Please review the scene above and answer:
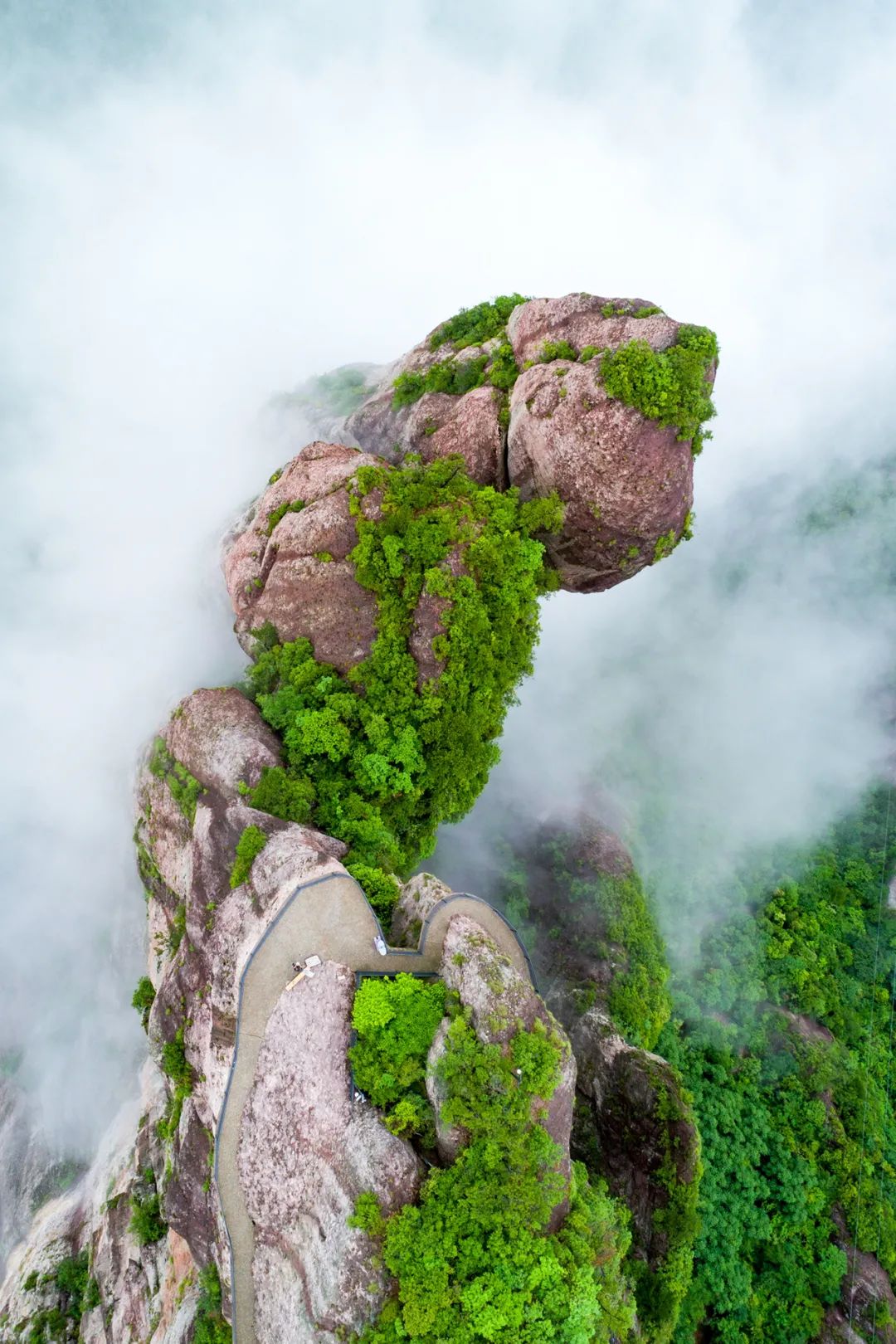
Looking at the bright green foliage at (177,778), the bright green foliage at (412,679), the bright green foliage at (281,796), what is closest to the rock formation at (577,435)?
the bright green foliage at (412,679)

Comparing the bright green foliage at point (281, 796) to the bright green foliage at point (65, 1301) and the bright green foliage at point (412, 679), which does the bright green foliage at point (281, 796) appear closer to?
the bright green foliage at point (412, 679)

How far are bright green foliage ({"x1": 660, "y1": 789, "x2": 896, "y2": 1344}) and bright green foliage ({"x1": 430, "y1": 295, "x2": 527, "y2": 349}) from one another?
31.8 m

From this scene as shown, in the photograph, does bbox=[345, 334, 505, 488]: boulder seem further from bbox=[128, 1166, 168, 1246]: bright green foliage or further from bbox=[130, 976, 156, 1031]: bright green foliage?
bbox=[128, 1166, 168, 1246]: bright green foliage

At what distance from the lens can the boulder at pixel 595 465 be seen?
19.1m

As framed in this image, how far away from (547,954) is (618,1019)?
4.08m

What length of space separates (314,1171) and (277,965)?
4547 mm

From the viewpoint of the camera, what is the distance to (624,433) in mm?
18953

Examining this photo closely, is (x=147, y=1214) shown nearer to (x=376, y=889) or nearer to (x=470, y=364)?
(x=376, y=889)

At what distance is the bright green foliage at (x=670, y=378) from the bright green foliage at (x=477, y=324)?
8123 millimetres

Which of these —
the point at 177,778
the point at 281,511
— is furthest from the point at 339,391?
the point at 177,778

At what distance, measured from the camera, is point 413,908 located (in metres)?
17.0

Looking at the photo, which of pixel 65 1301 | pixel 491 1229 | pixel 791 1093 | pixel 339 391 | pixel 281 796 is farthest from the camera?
pixel 339 391

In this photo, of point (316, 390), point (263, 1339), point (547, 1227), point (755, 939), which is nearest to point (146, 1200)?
point (263, 1339)

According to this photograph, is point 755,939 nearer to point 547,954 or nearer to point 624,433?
point 547,954
